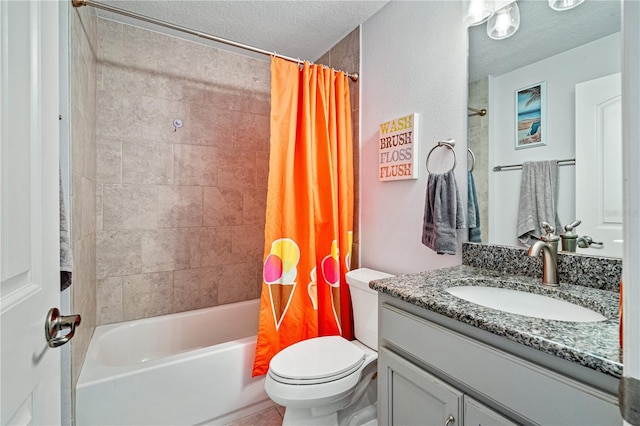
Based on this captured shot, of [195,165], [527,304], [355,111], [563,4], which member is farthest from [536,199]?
[195,165]

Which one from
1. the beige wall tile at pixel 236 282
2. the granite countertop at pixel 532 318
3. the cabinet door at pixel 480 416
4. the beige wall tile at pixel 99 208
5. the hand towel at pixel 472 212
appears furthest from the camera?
the beige wall tile at pixel 236 282

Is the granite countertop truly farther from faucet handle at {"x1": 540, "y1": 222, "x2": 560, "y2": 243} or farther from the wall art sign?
the wall art sign

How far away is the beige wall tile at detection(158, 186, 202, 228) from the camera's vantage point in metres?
2.14

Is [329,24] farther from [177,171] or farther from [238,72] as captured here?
[177,171]

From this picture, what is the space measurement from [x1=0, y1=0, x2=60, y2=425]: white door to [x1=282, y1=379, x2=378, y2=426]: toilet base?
99cm

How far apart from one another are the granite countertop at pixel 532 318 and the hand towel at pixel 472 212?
175 mm

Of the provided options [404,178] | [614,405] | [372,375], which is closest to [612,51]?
[404,178]

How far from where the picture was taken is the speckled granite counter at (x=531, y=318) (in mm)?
593

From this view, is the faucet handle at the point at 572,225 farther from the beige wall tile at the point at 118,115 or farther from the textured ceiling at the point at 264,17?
the beige wall tile at the point at 118,115

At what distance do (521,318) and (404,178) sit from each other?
1.04m

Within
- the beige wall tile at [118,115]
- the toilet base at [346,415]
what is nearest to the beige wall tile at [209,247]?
the beige wall tile at [118,115]

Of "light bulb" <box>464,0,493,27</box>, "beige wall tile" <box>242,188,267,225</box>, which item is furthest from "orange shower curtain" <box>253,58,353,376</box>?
"light bulb" <box>464,0,493,27</box>

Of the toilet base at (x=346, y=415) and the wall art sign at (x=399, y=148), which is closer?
the toilet base at (x=346, y=415)

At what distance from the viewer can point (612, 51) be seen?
984mm
